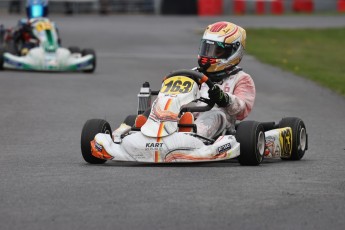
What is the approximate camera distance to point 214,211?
6914 mm

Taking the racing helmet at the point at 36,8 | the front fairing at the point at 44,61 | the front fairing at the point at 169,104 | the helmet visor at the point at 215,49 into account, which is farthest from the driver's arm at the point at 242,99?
the racing helmet at the point at 36,8

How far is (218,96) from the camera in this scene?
953 cm

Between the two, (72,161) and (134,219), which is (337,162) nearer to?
(72,161)

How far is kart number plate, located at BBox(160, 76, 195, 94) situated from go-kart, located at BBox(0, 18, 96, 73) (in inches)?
444

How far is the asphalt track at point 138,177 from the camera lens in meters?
6.73

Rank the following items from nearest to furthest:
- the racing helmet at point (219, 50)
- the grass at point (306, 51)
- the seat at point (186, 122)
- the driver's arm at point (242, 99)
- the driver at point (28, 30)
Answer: the seat at point (186, 122) → the driver's arm at point (242, 99) → the racing helmet at point (219, 50) → the driver at point (28, 30) → the grass at point (306, 51)

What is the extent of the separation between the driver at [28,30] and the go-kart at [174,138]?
1178 cm

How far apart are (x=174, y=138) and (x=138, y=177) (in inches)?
33.1

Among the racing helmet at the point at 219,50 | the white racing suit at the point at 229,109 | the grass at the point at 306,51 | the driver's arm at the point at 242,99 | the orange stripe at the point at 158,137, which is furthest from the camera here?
the grass at the point at 306,51

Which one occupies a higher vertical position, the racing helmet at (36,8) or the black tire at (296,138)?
the black tire at (296,138)

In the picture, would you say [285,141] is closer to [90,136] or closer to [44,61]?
[90,136]

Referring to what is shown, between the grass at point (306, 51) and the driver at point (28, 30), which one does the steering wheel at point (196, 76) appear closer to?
the grass at point (306, 51)

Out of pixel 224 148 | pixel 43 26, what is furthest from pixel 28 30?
pixel 224 148

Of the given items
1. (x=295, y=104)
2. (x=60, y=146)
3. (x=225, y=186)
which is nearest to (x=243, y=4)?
(x=295, y=104)
